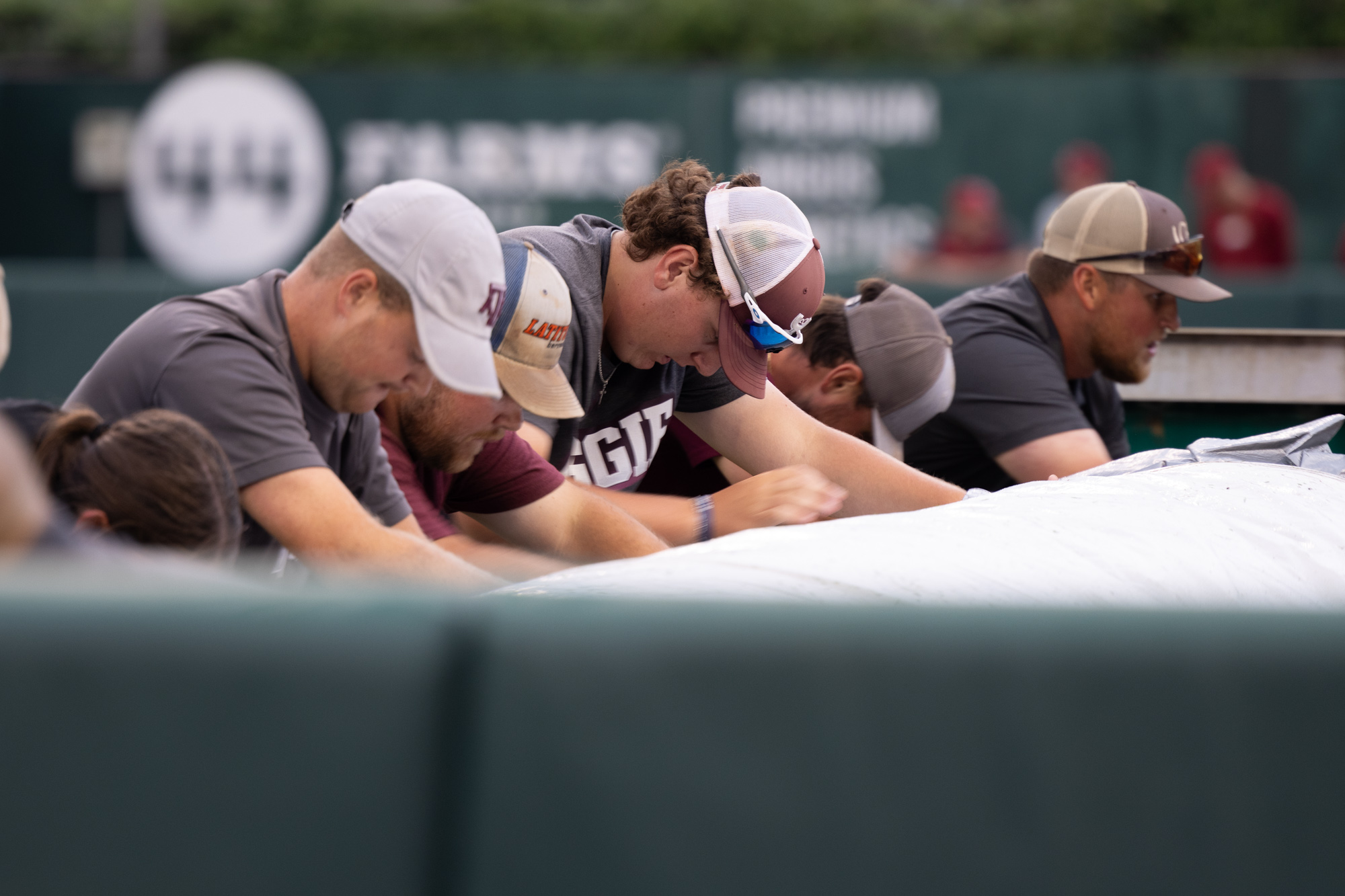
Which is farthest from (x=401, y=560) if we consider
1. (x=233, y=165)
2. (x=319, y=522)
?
Result: (x=233, y=165)

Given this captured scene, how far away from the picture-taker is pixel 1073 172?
7.45m

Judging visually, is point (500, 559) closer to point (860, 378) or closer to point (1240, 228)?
point (860, 378)

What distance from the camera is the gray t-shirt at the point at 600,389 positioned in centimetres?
226

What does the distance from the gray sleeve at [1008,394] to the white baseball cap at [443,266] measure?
1463 millimetres

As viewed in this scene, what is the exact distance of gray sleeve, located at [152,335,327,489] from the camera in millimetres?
1648

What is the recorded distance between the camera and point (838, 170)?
8.98 meters

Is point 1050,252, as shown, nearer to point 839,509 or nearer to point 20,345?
point 839,509

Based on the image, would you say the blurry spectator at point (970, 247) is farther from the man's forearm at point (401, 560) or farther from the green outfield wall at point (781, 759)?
the green outfield wall at point (781, 759)

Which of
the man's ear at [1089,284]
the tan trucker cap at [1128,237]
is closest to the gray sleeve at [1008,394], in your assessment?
the man's ear at [1089,284]

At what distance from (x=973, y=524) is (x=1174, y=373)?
1.95 metres

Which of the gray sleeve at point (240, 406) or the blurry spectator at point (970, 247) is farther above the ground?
the gray sleeve at point (240, 406)

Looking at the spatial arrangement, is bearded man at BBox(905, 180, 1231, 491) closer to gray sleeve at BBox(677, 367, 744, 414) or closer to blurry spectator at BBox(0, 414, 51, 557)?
gray sleeve at BBox(677, 367, 744, 414)

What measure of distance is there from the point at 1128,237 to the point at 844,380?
0.74 meters

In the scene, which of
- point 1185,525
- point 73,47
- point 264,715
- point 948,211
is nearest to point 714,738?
point 264,715
